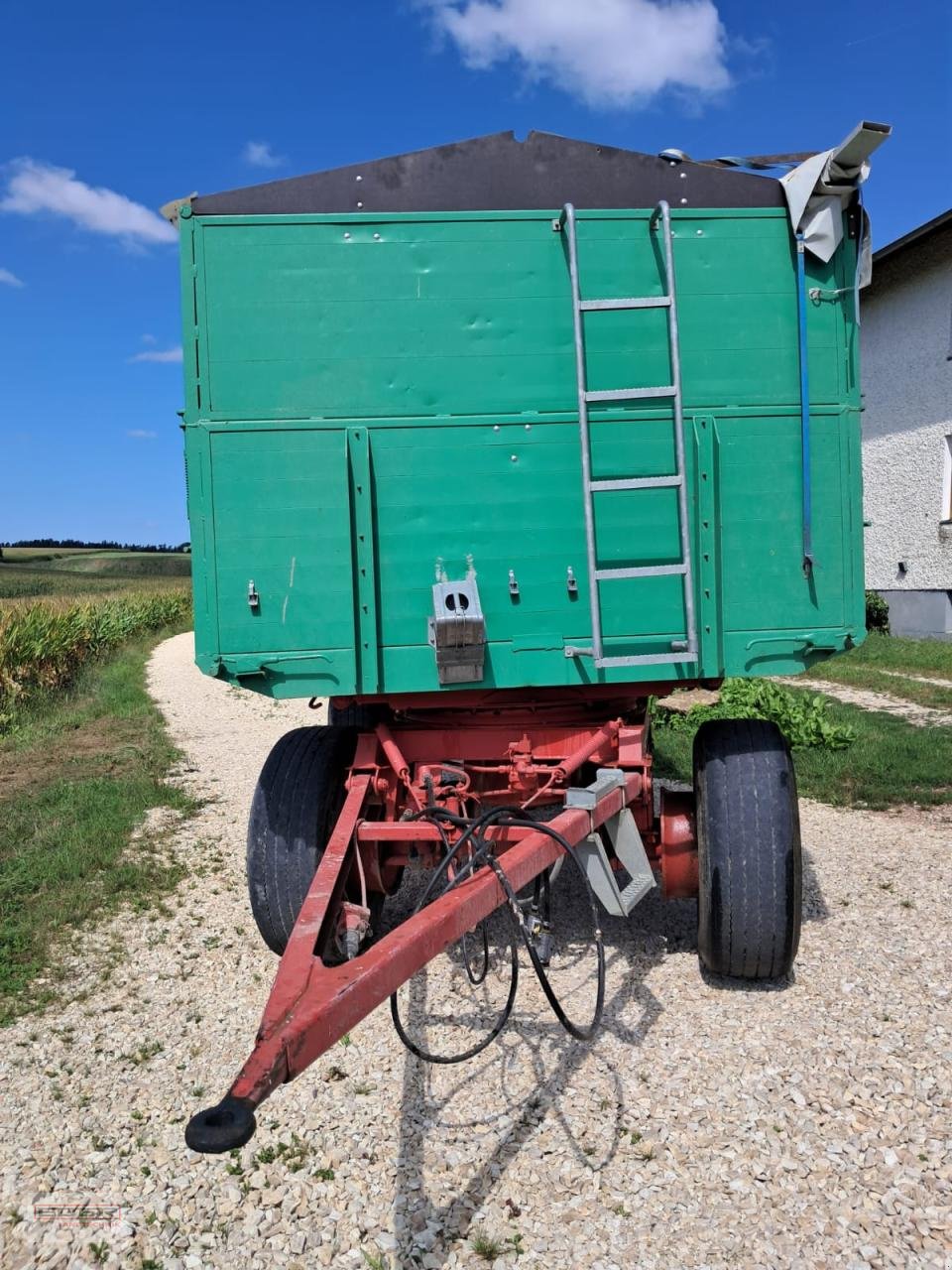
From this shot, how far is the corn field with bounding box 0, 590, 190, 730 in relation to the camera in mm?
15492

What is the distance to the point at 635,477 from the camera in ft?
13.2

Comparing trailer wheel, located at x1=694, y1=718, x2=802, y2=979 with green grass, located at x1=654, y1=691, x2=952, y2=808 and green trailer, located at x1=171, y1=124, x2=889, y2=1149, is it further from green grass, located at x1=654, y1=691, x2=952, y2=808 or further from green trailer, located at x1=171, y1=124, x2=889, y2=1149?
green grass, located at x1=654, y1=691, x2=952, y2=808

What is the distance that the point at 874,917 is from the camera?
5.20m

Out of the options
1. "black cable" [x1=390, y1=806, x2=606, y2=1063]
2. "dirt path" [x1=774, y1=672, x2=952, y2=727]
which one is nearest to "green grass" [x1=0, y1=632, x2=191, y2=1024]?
"black cable" [x1=390, y1=806, x2=606, y2=1063]

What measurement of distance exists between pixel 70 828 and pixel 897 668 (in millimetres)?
11907

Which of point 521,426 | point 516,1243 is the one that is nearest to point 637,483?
point 521,426

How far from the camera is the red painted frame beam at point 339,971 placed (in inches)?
84.7

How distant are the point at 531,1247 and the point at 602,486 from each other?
2629mm

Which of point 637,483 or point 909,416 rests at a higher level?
point 909,416

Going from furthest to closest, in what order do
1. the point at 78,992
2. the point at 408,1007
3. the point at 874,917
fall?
the point at 874,917 → the point at 78,992 → the point at 408,1007

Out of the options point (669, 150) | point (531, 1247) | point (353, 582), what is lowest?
point (531, 1247)

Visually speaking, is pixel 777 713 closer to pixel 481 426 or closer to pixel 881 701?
pixel 881 701

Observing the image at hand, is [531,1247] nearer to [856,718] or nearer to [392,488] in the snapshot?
[392,488]

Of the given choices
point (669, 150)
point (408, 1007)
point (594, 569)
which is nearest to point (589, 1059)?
point (408, 1007)
